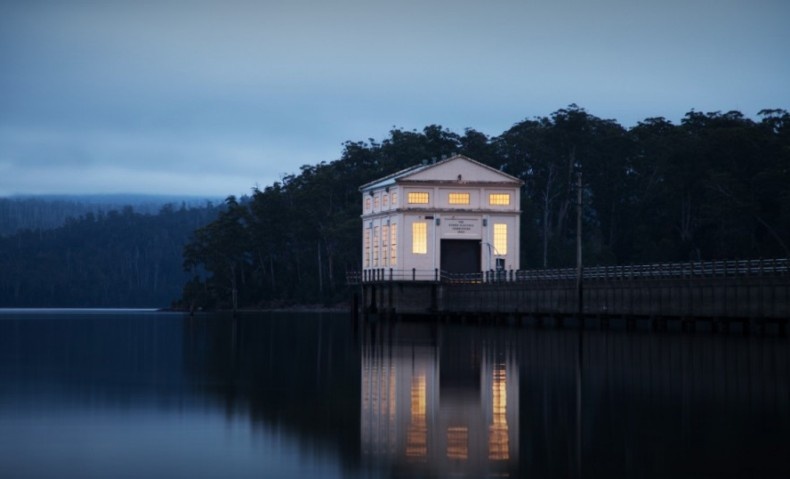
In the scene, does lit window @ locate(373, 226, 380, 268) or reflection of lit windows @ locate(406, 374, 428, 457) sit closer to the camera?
reflection of lit windows @ locate(406, 374, 428, 457)

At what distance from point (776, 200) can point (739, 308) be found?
50.4 metres

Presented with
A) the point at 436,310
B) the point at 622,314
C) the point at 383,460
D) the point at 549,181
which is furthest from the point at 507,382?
the point at 549,181

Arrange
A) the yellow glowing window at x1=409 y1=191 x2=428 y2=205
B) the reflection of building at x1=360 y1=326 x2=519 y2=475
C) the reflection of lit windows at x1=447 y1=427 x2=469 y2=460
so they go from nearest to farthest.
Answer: the reflection of building at x1=360 y1=326 x2=519 y2=475 → the reflection of lit windows at x1=447 y1=427 x2=469 y2=460 → the yellow glowing window at x1=409 y1=191 x2=428 y2=205

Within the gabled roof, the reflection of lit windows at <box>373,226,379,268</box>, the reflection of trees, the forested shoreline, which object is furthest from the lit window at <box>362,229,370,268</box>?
the reflection of trees

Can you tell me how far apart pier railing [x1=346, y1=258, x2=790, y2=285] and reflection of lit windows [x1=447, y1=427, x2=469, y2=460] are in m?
33.8

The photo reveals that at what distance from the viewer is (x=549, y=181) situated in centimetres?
12825

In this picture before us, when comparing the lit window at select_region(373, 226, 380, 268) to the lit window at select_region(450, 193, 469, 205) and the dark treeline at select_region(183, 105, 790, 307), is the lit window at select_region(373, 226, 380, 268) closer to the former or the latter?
the lit window at select_region(450, 193, 469, 205)

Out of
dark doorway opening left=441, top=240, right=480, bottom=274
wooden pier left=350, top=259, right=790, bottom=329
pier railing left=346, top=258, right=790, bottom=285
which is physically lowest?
wooden pier left=350, top=259, right=790, bottom=329

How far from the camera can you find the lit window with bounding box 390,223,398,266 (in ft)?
276

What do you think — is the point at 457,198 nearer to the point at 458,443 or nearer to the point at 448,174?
the point at 448,174

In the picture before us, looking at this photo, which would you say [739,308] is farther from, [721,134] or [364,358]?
[721,134]

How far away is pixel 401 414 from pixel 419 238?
200 feet

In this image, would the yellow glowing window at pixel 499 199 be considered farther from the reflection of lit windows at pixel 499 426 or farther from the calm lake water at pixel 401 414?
the reflection of lit windows at pixel 499 426

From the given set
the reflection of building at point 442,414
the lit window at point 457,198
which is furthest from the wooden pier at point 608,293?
the reflection of building at point 442,414
